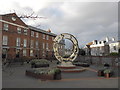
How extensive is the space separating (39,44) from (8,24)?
41.5ft

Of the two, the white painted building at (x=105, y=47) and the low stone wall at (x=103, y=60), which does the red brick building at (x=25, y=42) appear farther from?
the white painted building at (x=105, y=47)

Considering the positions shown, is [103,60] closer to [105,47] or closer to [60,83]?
[60,83]

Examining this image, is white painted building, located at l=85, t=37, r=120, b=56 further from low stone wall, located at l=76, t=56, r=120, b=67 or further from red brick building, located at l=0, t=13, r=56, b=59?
low stone wall, located at l=76, t=56, r=120, b=67

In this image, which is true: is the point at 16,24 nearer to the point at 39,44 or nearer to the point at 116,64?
the point at 39,44

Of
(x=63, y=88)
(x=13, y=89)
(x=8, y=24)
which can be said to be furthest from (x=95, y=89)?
(x=8, y=24)

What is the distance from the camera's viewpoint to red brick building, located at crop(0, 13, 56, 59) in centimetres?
2802

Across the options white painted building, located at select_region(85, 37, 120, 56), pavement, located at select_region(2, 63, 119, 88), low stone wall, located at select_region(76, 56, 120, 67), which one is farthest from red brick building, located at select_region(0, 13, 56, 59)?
white painted building, located at select_region(85, 37, 120, 56)

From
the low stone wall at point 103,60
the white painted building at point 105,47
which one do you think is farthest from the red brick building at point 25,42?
the white painted building at point 105,47

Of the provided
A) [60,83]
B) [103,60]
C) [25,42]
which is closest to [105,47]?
[103,60]

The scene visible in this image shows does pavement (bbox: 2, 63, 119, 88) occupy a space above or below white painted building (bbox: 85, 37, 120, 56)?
below

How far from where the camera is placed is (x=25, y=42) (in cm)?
3353

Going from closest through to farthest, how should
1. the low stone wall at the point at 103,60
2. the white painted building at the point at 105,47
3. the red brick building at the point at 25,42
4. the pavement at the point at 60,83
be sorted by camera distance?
the pavement at the point at 60,83, the low stone wall at the point at 103,60, the red brick building at the point at 25,42, the white painted building at the point at 105,47

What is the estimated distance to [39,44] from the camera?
126 ft

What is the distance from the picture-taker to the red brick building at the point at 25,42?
28016mm
